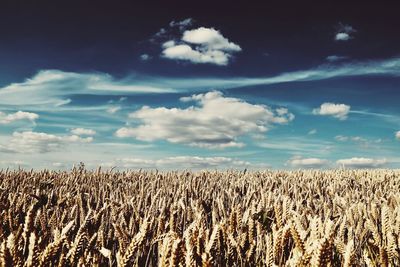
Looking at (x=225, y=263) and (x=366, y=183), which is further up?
(x=366, y=183)

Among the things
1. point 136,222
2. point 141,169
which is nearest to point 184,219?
point 136,222

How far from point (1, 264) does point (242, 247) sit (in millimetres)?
1147

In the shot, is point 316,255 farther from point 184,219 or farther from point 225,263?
point 184,219

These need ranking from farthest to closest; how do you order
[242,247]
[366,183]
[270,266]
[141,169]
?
[141,169]
[366,183]
[242,247]
[270,266]

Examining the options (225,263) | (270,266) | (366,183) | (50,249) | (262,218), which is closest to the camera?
(50,249)

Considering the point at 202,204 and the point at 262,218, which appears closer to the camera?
the point at 262,218

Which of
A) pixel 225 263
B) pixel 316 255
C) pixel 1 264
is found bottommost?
pixel 225 263

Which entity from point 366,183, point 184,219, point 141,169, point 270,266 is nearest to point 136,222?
point 184,219

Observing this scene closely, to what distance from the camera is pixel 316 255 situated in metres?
1.13

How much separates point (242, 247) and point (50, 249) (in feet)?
3.52

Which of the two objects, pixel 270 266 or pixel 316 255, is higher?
pixel 316 255

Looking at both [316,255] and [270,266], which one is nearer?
[316,255]

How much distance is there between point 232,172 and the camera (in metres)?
11.2

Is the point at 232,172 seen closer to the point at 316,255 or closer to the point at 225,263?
the point at 225,263
